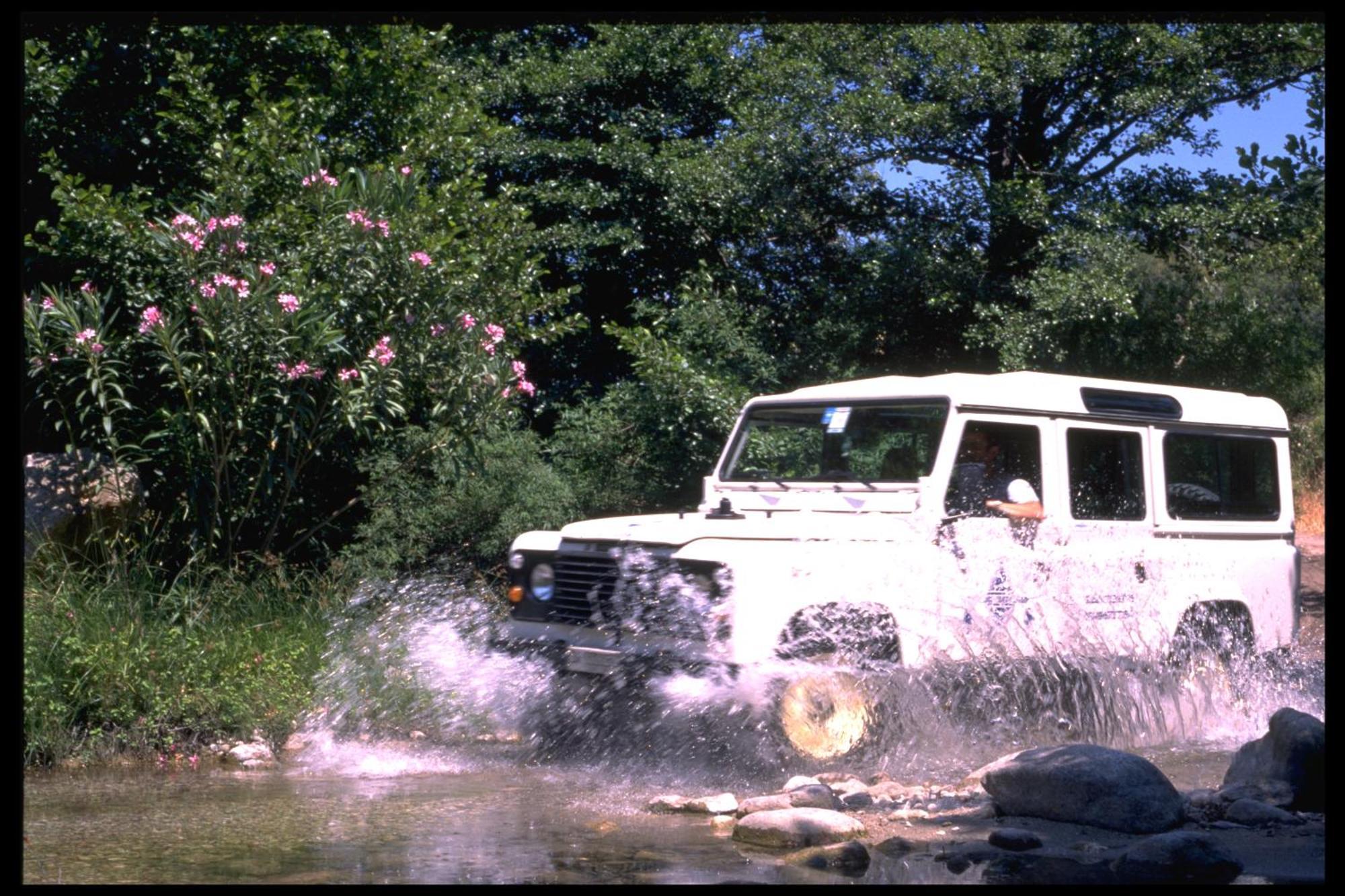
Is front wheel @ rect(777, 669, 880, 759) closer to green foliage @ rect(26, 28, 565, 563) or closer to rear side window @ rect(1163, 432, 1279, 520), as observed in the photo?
rear side window @ rect(1163, 432, 1279, 520)

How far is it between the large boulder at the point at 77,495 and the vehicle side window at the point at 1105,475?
6.11 m

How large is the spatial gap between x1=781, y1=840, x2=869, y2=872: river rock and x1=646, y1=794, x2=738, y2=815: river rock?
80 centimetres

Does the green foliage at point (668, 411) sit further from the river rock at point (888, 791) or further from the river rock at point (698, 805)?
the river rock at point (698, 805)

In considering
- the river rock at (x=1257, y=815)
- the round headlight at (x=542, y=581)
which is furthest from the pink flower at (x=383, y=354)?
the river rock at (x=1257, y=815)

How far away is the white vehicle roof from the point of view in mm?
7934

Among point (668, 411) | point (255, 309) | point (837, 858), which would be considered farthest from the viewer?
point (668, 411)

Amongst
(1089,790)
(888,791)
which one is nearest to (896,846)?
(1089,790)

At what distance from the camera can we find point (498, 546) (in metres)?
12.4

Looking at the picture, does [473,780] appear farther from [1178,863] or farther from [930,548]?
[1178,863]

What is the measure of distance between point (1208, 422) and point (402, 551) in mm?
6662

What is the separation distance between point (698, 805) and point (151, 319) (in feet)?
15.4

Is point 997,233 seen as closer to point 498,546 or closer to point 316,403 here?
point 498,546

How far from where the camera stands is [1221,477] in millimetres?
9094

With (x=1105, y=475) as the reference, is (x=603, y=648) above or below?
below
